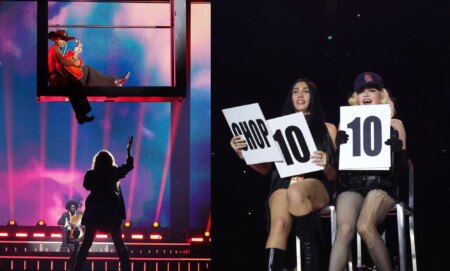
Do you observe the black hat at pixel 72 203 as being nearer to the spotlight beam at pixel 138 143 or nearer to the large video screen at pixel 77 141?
the large video screen at pixel 77 141

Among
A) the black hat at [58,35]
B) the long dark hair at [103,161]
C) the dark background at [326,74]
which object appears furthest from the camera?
the long dark hair at [103,161]

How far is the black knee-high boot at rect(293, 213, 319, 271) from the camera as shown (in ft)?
15.2

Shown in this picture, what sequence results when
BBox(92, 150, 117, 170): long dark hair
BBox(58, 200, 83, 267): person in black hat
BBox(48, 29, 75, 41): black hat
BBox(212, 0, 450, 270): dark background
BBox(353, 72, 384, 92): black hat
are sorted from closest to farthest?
BBox(353, 72, 384, 92): black hat, BBox(212, 0, 450, 270): dark background, BBox(48, 29, 75, 41): black hat, BBox(92, 150, 117, 170): long dark hair, BBox(58, 200, 83, 267): person in black hat

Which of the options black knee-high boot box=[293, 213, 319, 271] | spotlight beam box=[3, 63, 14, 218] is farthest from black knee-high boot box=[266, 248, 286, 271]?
spotlight beam box=[3, 63, 14, 218]

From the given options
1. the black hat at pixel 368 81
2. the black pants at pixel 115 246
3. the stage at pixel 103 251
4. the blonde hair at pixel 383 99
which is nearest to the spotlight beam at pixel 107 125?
the stage at pixel 103 251

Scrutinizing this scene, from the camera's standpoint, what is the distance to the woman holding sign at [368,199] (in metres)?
4.57

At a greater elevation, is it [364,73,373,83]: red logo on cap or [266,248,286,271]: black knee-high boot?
[364,73,373,83]: red logo on cap

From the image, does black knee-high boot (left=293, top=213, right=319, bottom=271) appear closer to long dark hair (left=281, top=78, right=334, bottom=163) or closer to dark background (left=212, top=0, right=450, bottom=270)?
long dark hair (left=281, top=78, right=334, bottom=163)

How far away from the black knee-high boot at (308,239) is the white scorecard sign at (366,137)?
1.33ft

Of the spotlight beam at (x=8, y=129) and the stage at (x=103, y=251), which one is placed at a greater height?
the spotlight beam at (x=8, y=129)

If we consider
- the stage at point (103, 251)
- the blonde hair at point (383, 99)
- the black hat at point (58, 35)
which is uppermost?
the black hat at point (58, 35)

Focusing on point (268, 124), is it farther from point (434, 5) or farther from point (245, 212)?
point (434, 5)

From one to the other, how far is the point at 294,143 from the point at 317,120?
10.1 inches

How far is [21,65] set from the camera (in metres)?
6.21
